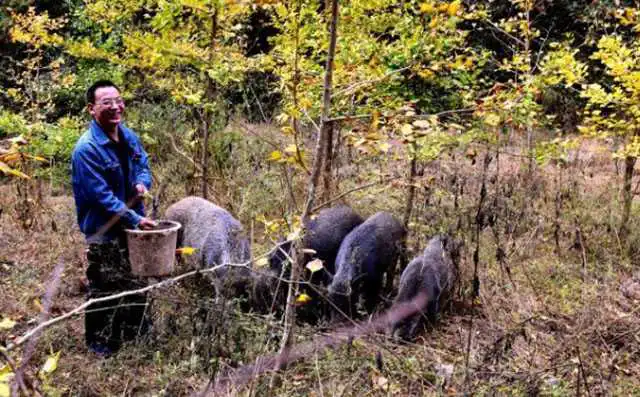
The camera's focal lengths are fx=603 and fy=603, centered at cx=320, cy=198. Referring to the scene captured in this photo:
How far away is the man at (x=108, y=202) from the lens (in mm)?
3863

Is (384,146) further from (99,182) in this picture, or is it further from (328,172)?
(328,172)

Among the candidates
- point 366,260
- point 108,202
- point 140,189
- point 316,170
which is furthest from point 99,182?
point 366,260

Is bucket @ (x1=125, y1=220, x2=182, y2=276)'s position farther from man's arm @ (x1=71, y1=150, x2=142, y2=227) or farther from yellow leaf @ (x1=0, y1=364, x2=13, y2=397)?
yellow leaf @ (x1=0, y1=364, x2=13, y2=397)

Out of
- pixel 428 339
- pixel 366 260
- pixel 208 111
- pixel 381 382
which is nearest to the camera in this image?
pixel 381 382

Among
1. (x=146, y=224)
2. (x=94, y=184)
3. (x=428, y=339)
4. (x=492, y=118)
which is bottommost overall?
(x=428, y=339)

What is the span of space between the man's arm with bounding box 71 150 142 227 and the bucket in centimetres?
19

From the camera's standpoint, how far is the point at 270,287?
4445 mm

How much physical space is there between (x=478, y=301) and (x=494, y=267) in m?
1.07

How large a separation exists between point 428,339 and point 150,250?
205 centimetres

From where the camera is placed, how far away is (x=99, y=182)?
3.85 m

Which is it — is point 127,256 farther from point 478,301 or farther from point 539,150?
point 539,150

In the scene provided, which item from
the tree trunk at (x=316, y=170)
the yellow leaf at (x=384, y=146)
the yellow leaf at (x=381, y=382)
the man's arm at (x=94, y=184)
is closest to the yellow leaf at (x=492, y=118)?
the yellow leaf at (x=384, y=146)

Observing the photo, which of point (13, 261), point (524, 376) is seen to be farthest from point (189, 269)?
point (524, 376)

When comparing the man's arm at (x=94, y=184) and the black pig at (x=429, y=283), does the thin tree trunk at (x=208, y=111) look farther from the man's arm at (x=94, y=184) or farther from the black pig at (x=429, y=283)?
the black pig at (x=429, y=283)
